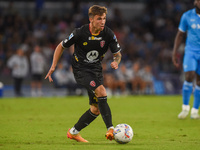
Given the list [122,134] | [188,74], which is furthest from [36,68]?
[122,134]

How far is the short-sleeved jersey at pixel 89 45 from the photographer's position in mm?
6855

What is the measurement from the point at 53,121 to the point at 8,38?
47.6ft

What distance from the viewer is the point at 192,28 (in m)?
10.2

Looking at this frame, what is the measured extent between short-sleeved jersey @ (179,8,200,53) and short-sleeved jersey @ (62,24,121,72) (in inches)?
148

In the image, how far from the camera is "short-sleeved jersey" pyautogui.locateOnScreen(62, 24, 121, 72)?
22.5 ft

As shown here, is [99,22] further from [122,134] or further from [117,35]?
[117,35]

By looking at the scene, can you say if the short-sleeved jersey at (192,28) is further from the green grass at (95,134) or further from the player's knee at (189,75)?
the green grass at (95,134)

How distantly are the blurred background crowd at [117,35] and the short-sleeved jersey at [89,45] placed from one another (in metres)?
13.5

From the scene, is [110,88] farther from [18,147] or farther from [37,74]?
[18,147]

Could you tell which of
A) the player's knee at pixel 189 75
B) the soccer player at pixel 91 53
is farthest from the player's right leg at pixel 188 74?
the soccer player at pixel 91 53

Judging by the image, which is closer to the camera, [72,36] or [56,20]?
[72,36]

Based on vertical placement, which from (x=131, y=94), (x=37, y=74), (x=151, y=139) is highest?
(x=151, y=139)

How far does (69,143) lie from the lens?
670 centimetres

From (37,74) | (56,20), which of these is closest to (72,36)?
(37,74)
